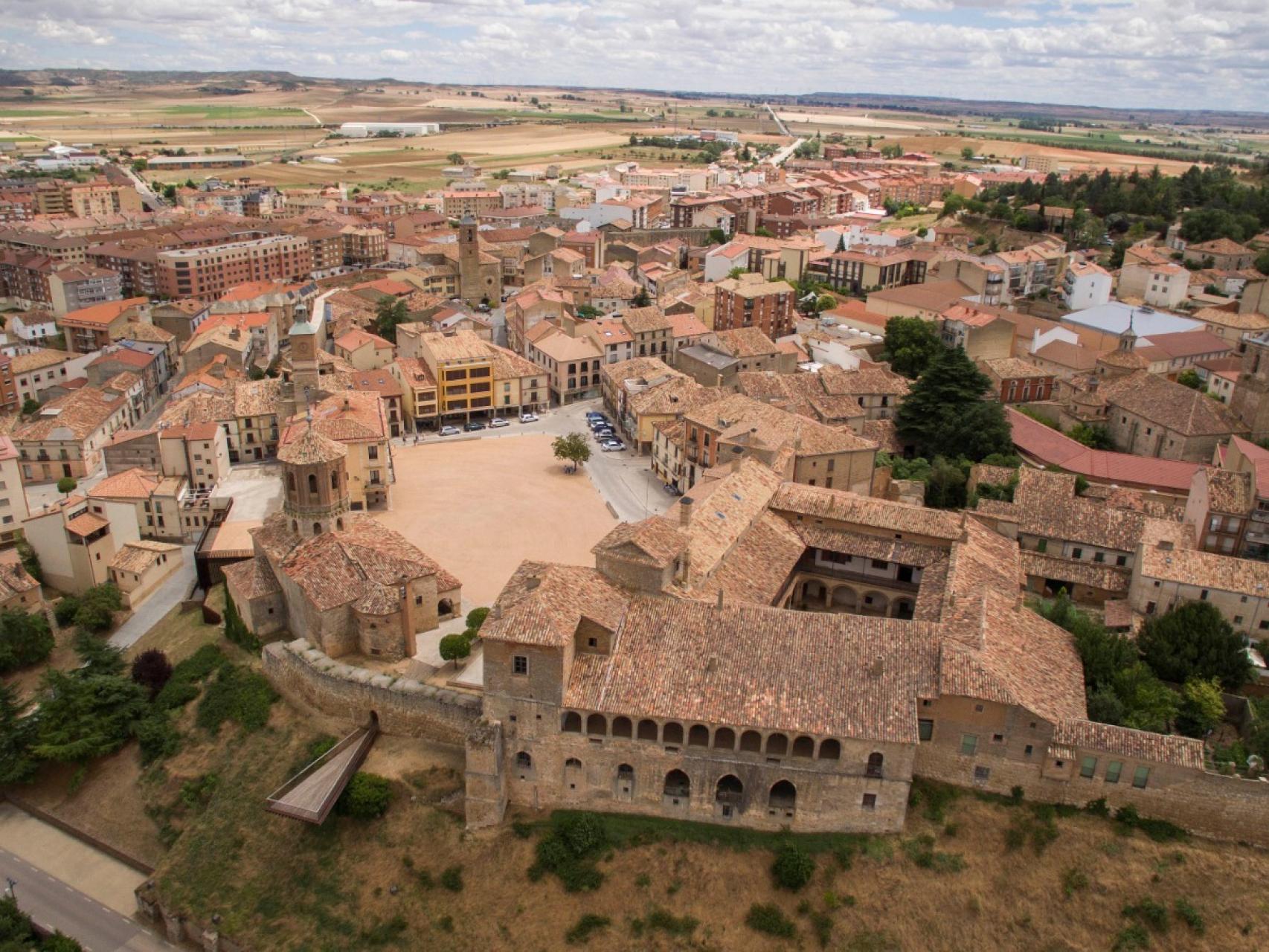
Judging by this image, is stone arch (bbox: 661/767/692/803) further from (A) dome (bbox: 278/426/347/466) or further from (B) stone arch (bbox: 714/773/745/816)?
(A) dome (bbox: 278/426/347/466)

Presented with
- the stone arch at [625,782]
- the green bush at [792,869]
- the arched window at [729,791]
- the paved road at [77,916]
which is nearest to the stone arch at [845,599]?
the arched window at [729,791]

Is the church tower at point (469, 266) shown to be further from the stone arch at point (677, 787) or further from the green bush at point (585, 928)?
the green bush at point (585, 928)

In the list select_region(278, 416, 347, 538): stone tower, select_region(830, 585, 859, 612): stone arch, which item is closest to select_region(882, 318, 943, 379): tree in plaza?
select_region(830, 585, 859, 612): stone arch

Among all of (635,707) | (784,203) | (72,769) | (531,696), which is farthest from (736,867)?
(784,203)

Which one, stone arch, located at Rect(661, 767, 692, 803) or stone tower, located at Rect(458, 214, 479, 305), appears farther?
stone tower, located at Rect(458, 214, 479, 305)

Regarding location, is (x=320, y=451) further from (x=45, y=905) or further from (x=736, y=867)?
(x=736, y=867)

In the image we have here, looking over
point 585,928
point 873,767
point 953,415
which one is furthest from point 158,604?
point 953,415
